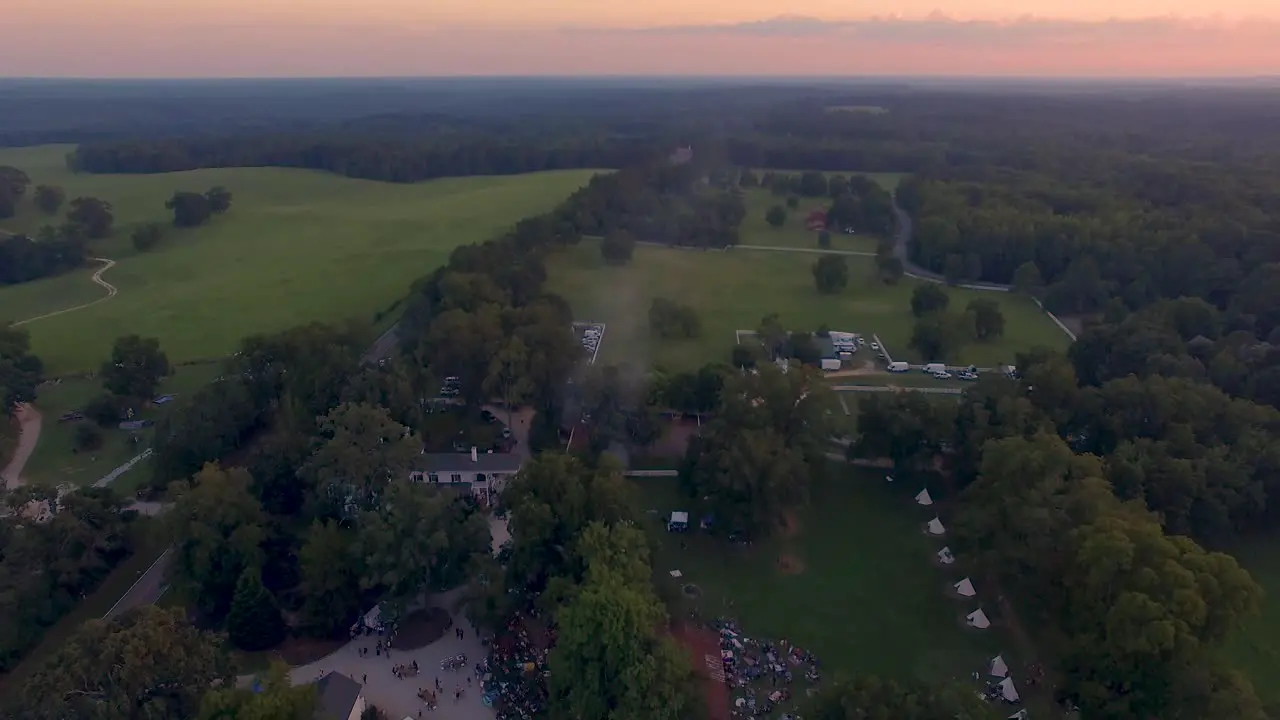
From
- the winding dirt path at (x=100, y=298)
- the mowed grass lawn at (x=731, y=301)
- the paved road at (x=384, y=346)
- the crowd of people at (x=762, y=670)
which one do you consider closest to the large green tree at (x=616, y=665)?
the crowd of people at (x=762, y=670)

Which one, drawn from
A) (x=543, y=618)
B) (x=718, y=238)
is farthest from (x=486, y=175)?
(x=543, y=618)

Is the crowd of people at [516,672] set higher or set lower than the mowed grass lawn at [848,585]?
higher

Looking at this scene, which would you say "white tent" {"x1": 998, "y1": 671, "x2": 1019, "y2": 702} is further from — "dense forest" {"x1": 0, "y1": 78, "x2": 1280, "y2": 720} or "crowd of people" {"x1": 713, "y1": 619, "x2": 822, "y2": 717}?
"crowd of people" {"x1": 713, "y1": 619, "x2": 822, "y2": 717}

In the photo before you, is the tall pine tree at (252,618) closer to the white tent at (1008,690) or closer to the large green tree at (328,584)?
the large green tree at (328,584)

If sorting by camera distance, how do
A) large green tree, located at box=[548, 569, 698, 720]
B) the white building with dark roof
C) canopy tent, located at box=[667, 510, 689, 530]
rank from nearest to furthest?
large green tree, located at box=[548, 569, 698, 720] < canopy tent, located at box=[667, 510, 689, 530] < the white building with dark roof

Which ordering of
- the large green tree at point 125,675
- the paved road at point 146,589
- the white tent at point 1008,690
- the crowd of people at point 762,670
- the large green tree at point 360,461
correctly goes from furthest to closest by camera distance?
the large green tree at point 360,461
the paved road at point 146,589
the white tent at point 1008,690
the crowd of people at point 762,670
the large green tree at point 125,675

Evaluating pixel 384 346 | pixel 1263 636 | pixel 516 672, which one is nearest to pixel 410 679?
pixel 516 672

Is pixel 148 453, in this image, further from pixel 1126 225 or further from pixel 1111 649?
pixel 1126 225

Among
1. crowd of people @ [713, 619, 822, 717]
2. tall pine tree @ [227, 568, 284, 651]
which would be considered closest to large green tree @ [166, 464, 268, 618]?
tall pine tree @ [227, 568, 284, 651]

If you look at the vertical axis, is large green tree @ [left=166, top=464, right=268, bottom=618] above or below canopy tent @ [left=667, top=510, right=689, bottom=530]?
above
